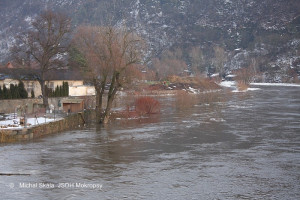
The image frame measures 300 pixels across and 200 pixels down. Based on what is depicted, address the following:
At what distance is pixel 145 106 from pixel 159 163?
26648mm

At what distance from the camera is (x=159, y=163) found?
24562 millimetres

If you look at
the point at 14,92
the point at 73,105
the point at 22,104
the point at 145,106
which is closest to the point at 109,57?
the point at 73,105

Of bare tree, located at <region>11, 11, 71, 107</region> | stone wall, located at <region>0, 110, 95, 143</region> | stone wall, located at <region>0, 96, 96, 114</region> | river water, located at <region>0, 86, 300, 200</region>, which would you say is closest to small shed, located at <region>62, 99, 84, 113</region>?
stone wall, located at <region>0, 96, 96, 114</region>

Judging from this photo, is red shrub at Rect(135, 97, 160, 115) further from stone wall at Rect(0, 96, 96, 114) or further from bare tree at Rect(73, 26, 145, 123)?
stone wall at Rect(0, 96, 96, 114)

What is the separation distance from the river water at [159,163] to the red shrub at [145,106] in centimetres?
1136

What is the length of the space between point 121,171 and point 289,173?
351 inches

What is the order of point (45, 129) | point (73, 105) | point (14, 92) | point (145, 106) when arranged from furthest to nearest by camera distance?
point (145, 106) → point (73, 105) → point (14, 92) → point (45, 129)

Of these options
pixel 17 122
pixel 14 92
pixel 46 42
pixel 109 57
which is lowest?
pixel 17 122

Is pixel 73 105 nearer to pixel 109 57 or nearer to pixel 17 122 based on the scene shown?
pixel 109 57

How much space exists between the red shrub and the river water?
11.4 meters

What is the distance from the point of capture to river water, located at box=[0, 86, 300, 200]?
19.5 m

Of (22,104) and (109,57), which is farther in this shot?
(22,104)

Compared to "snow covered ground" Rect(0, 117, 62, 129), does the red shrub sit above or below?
above

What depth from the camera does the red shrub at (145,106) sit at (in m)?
50.7
